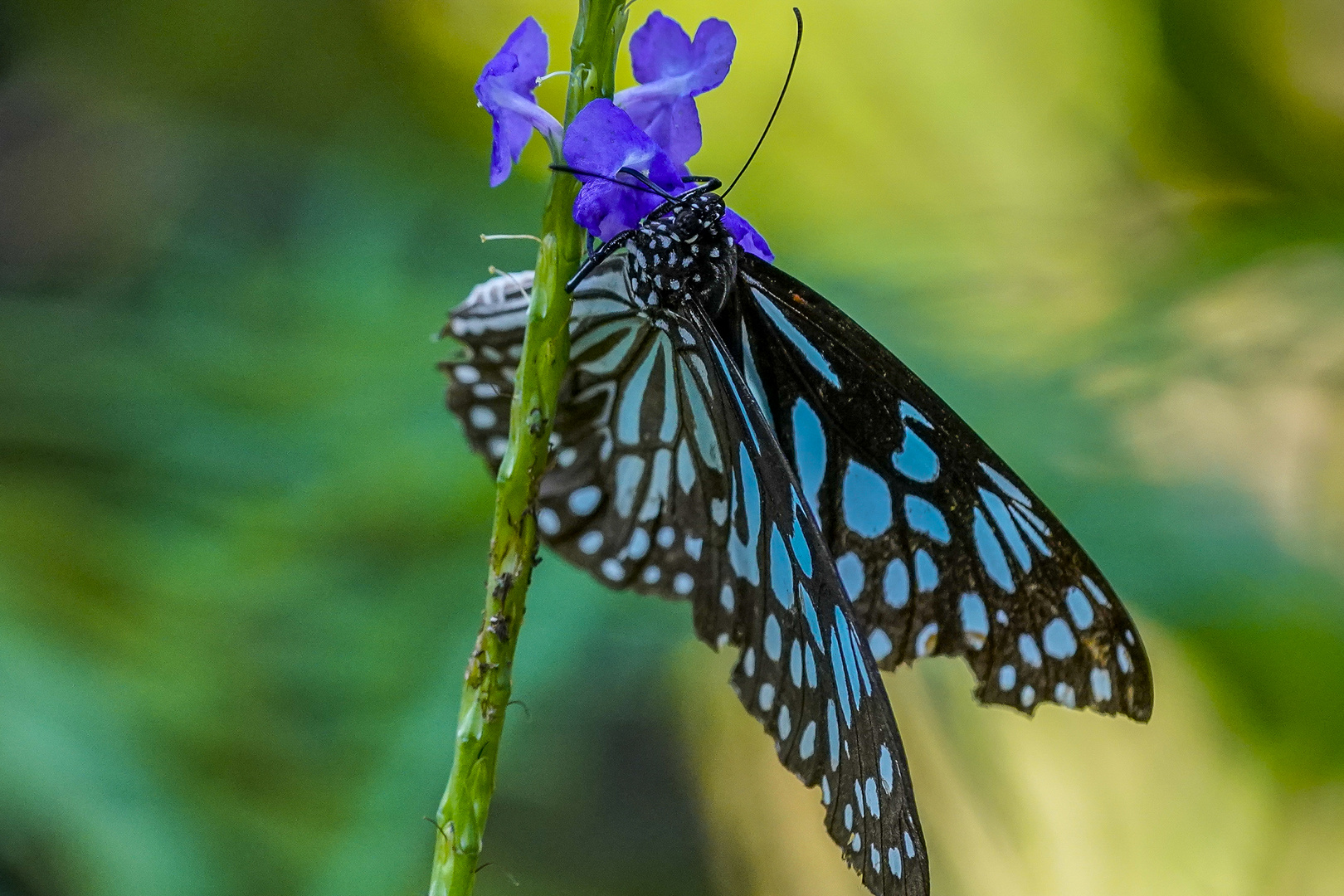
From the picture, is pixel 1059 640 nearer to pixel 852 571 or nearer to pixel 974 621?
pixel 974 621

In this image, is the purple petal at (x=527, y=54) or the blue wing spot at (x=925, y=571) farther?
the blue wing spot at (x=925, y=571)

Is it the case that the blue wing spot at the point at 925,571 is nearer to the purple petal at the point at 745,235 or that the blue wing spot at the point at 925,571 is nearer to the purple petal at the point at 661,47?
the purple petal at the point at 745,235

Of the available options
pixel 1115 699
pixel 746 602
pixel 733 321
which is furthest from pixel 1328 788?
pixel 733 321

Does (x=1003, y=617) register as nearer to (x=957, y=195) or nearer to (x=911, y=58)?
(x=957, y=195)

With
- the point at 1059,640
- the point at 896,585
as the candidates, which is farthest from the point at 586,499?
the point at 1059,640

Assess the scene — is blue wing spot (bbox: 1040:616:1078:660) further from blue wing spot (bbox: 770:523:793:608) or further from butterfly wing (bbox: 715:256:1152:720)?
blue wing spot (bbox: 770:523:793:608)

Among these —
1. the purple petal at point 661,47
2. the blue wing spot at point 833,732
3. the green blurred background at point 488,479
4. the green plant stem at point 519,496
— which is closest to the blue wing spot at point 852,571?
the blue wing spot at point 833,732
